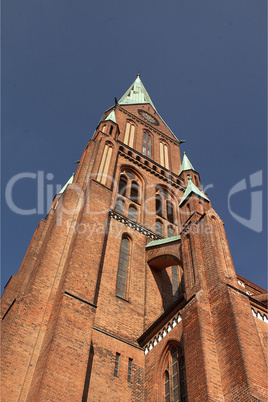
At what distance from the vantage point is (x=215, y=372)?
8.45 metres

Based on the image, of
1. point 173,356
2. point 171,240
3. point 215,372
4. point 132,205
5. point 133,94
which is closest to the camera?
point 215,372

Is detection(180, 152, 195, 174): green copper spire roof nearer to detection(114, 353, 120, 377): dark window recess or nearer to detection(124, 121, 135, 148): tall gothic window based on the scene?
detection(124, 121, 135, 148): tall gothic window

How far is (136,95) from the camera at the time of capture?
136 ft

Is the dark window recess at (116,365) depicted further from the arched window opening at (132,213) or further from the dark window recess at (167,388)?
the arched window opening at (132,213)

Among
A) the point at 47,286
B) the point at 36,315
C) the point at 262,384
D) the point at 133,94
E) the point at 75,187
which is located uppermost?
the point at 133,94

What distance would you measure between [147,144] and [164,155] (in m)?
1.57

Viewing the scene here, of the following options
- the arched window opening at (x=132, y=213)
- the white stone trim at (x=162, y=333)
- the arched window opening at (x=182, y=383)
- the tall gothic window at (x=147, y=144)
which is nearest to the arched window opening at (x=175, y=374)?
the arched window opening at (x=182, y=383)

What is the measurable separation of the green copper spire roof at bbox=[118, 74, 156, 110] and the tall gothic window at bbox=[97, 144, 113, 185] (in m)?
16.1

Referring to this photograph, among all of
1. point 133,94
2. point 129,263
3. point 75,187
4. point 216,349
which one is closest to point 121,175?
point 75,187

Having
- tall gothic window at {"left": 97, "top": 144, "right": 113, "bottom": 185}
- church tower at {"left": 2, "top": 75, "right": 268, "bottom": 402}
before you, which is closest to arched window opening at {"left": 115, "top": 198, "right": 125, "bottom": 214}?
church tower at {"left": 2, "top": 75, "right": 268, "bottom": 402}

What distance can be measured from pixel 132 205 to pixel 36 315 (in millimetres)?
9710

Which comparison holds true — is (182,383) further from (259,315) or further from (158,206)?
(158,206)

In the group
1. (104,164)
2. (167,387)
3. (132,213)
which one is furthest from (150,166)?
(167,387)

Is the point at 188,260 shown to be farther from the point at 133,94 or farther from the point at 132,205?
the point at 133,94
